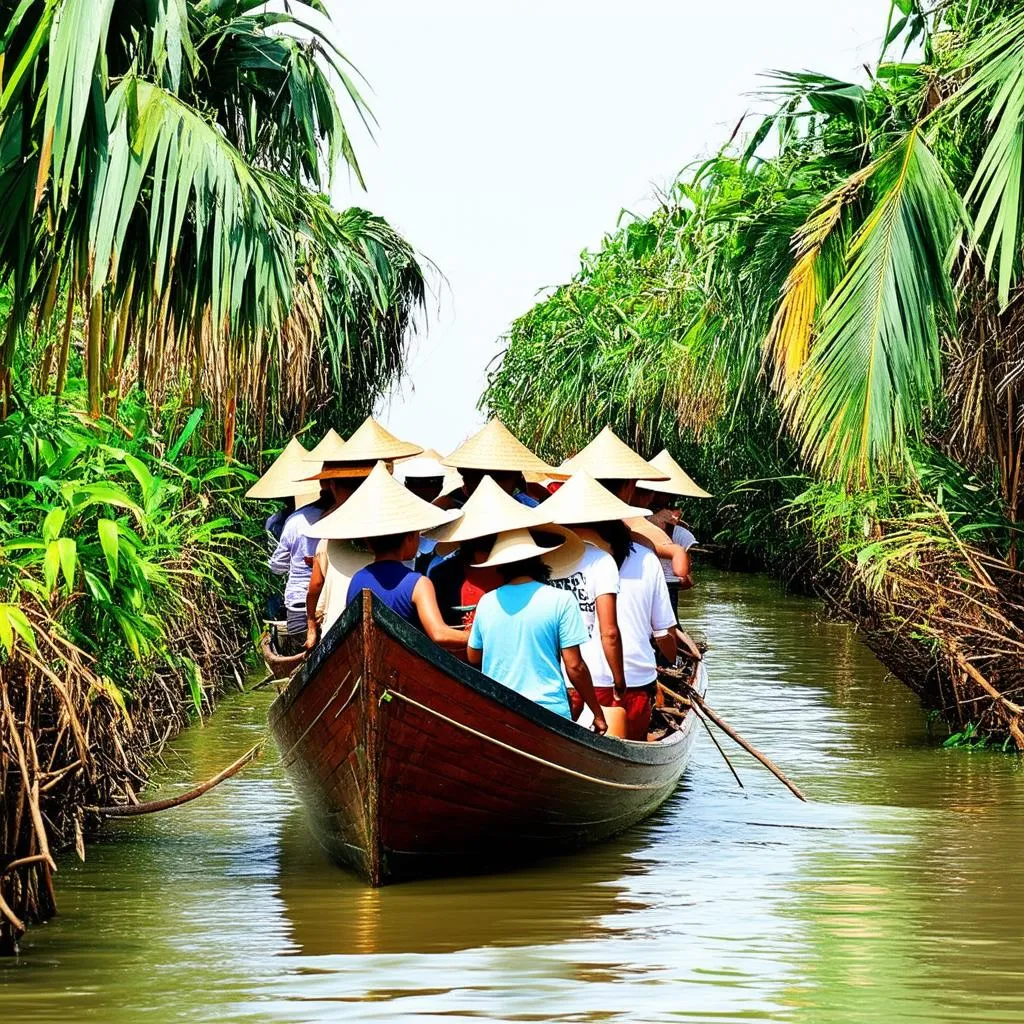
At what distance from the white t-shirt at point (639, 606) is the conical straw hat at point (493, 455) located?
1.17 metres

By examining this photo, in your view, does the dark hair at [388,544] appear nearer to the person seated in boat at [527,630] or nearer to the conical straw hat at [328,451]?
the person seated in boat at [527,630]

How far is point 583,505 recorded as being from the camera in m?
9.38

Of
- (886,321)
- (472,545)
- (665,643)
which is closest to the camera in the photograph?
(472,545)

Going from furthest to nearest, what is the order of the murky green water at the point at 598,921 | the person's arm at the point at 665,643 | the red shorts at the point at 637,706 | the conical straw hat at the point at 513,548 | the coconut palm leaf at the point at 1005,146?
the person's arm at the point at 665,643, the red shorts at the point at 637,706, the coconut palm leaf at the point at 1005,146, the conical straw hat at the point at 513,548, the murky green water at the point at 598,921

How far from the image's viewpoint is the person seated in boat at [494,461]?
10438mm

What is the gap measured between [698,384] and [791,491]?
163 centimetres

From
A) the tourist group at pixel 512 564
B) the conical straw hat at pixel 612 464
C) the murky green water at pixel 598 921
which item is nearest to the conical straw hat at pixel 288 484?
the tourist group at pixel 512 564

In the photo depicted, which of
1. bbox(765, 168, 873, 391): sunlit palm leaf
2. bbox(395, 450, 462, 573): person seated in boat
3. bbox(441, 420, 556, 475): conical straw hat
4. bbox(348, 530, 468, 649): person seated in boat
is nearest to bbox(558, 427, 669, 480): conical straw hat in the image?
bbox(441, 420, 556, 475): conical straw hat

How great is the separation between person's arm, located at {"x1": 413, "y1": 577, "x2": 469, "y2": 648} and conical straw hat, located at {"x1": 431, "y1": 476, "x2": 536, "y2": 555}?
0.32m

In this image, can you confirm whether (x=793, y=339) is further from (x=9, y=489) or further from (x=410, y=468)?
(x=9, y=489)

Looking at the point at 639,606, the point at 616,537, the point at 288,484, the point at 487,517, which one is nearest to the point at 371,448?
the point at 288,484

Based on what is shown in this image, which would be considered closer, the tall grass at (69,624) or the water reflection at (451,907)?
the tall grass at (69,624)

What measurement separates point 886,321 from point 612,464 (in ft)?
5.82

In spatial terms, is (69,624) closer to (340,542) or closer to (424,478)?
(340,542)
